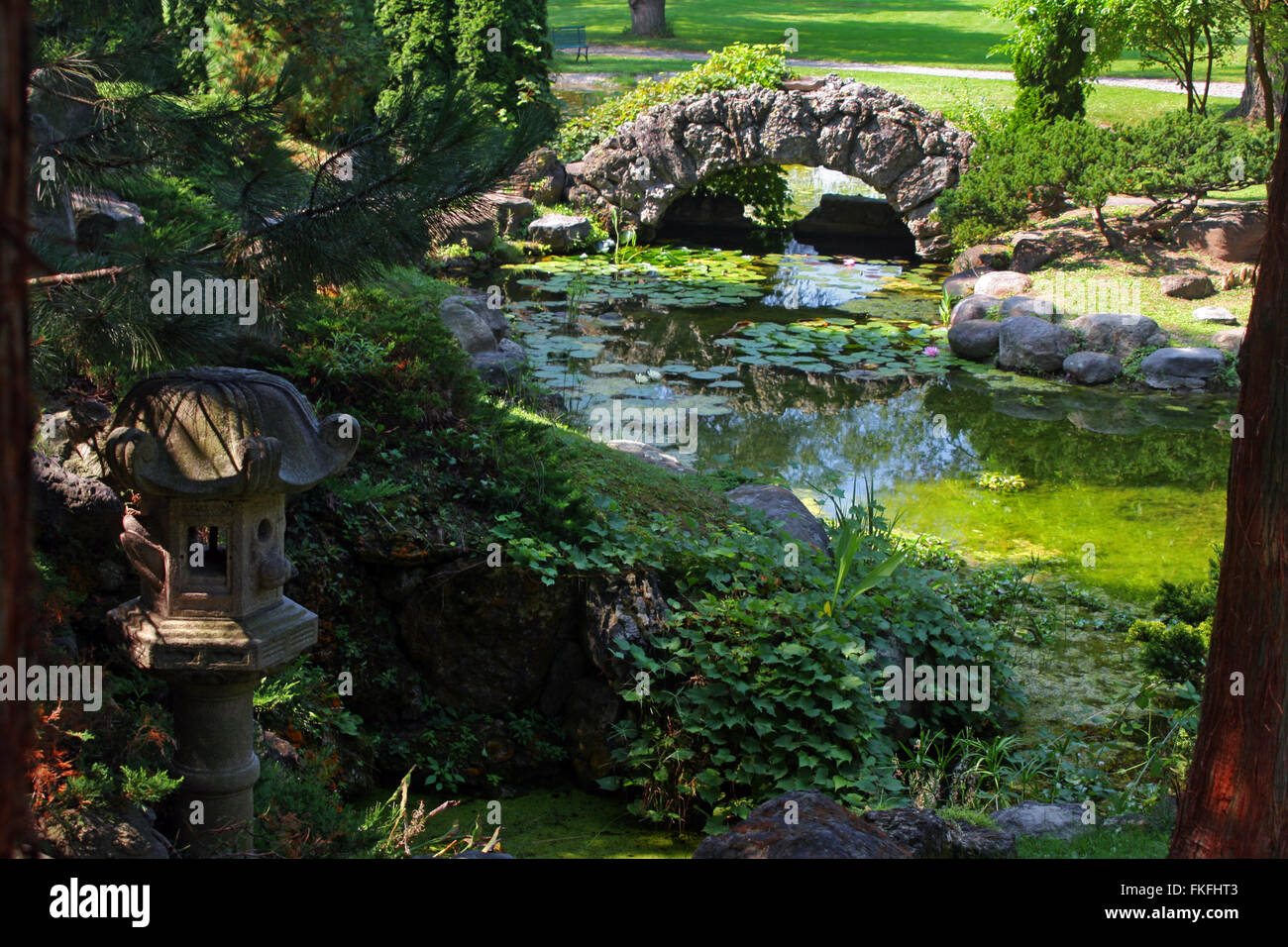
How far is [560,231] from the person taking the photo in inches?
652

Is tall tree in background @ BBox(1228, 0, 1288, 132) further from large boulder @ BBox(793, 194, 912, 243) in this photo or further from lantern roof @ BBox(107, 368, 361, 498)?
lantern roof @ BBox(107, 368, 361, 498)

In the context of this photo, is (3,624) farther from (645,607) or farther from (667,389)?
(667,389)

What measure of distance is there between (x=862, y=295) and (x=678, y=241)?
15.8ft

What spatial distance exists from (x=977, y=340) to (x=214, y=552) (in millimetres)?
10324

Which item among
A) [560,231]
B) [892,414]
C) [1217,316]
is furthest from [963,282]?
[560,231]

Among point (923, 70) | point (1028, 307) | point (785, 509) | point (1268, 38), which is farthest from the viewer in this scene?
point (923, 70)

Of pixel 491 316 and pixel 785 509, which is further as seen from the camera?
pixel 491 316

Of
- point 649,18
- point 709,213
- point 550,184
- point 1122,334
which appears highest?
point 649,18

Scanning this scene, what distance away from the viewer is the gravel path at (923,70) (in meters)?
23.0

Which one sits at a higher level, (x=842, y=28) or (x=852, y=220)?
(x=842, y=28)

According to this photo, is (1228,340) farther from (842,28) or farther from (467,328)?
(842,28)

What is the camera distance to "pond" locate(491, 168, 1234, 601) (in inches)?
315
